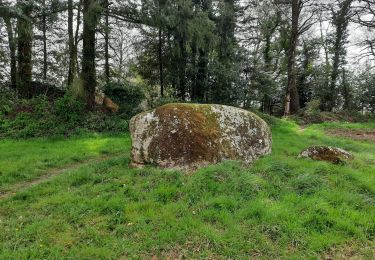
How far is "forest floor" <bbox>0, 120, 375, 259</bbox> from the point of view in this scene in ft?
11.5

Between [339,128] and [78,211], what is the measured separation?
40.7 ft

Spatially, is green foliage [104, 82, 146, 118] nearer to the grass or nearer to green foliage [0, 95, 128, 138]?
green foliage [0, 95, 128, 138]

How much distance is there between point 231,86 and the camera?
1501 centimetres

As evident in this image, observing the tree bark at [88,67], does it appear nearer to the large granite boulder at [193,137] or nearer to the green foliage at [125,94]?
the green foliage at [125,94]

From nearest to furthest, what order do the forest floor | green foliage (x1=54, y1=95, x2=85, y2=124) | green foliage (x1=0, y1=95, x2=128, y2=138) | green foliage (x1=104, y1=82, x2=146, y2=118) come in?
the forest floor → green foliage (x1=0, y1=95, x2=128, y2=138) → green foliage (x1=54, y1=95, x2=85, y2=124) → green foliage (x1=104, y1=82, x2=146, y2=118)

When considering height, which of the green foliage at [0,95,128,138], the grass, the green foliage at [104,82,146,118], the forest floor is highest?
the green foliage at [104,82,146,118]

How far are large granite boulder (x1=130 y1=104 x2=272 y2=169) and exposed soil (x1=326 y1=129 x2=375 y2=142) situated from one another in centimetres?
624

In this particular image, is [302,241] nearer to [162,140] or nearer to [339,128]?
[162,140]

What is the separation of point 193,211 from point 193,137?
200 centimetres

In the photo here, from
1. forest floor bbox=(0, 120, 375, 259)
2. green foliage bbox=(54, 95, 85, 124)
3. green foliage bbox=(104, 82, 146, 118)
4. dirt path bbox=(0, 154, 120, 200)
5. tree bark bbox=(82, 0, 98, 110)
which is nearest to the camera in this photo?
forest floor bbox=(0, 120, 375, 259)

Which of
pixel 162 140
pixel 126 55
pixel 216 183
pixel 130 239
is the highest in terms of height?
pixel 126 55

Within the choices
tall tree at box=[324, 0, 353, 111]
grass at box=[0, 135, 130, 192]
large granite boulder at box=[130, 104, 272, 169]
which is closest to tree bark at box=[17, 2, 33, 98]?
grass at box=[0, 135, 130, 192]

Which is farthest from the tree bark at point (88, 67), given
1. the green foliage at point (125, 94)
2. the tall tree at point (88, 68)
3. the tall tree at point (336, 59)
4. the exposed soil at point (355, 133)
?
the tall tree at point (336, 59)

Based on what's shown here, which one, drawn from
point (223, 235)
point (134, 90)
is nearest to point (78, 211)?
point (223, 235)
